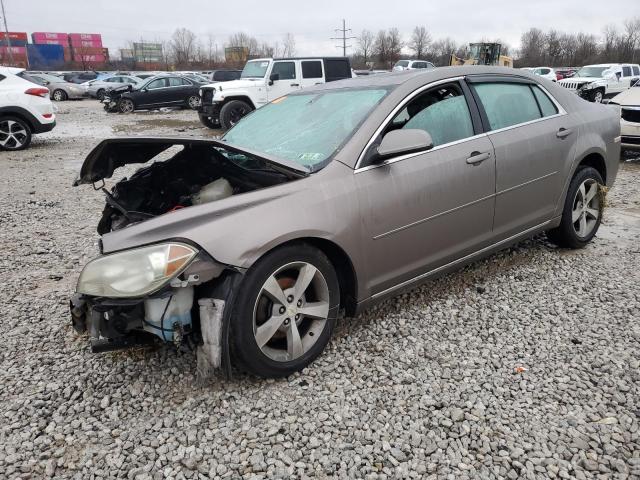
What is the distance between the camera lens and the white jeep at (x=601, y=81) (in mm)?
20125

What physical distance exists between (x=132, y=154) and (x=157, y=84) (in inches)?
780

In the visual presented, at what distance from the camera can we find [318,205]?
2.62m

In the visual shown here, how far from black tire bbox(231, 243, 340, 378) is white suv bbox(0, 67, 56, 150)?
34.0ft

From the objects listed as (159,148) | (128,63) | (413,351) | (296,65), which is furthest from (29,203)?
(128,63)

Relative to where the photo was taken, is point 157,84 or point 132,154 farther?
point 157,84

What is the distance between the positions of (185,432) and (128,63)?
278 ft

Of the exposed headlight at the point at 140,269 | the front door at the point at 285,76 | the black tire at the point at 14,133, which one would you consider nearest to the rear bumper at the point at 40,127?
the black tire at the point at 14,133

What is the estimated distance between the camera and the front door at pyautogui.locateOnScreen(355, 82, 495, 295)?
2.84m

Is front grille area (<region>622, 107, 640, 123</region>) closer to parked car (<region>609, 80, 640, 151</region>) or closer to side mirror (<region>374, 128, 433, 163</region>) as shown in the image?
parked car (<region>609, 80, 640, 151</region>)

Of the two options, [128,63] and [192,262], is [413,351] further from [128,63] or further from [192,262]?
[128,63]

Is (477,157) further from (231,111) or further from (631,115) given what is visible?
(231,111)

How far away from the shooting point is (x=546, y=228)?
3.99 meters

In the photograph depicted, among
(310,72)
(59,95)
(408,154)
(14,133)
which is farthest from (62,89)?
(408,154)

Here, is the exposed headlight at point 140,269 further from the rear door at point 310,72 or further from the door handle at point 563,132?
the rear door at point 310,72
